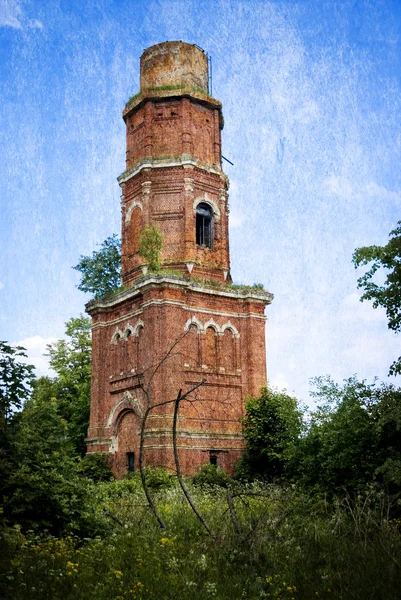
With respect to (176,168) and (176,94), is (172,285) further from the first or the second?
(176,94)

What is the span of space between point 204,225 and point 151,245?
125 inches

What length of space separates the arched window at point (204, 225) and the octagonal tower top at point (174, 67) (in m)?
5.84

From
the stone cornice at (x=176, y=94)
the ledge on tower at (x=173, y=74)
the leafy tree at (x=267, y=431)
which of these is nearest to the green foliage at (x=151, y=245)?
the stone cornice at (x=176, y=94)

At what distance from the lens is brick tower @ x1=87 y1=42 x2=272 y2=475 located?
25.8 meters

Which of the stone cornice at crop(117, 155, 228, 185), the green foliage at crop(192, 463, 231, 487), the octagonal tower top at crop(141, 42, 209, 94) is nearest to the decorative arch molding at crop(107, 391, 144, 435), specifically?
the green foliage at crop(192, 463, 231, 487)

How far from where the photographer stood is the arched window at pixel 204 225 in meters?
29.2

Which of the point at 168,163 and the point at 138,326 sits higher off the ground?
the point at 168,163

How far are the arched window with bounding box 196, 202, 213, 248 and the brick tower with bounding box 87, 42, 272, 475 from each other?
0.16 ft

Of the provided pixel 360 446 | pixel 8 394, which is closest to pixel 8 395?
pixel 8 394

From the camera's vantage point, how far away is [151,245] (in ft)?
90.7

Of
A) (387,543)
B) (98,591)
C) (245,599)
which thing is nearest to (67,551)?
(98,591)

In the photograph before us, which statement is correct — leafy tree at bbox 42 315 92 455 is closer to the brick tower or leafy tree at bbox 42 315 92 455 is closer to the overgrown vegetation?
the brick tower

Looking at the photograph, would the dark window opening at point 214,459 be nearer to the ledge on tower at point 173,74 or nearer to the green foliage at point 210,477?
the green foliage at point 210,477

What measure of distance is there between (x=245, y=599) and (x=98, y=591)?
182 cm
